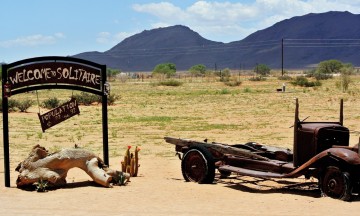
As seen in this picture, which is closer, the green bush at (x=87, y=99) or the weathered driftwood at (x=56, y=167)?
the weathered driftwood at (x=56, y=167)

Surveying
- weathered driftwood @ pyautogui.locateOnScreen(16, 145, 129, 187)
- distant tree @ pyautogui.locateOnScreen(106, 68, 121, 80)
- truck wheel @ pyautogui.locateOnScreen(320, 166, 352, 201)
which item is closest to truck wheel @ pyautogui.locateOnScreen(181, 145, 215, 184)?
weathered driftwood @ pyautogui.locateOnScreen(16, 145, 129, 187)

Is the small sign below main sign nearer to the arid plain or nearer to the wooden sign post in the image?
the wooden sign post

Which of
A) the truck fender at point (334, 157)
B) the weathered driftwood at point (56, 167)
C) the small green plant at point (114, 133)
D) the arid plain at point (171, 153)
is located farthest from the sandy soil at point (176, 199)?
the small green plant at point (114, 133)

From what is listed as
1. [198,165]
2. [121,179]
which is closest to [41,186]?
[121,179]

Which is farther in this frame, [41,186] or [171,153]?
[171,153]

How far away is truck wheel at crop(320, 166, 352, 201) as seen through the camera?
1020 centimetres

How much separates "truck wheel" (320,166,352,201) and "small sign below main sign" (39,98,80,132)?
5.84 m

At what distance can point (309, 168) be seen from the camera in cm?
1097

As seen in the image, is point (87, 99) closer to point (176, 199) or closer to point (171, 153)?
point (171, 153)

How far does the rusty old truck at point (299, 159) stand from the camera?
1038cm

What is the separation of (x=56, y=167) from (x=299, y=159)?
4811 mm

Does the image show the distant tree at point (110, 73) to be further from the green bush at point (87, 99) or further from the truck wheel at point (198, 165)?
the truck wheel at point (198, 165)

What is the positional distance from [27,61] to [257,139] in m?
11.9

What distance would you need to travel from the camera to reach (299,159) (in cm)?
1130
